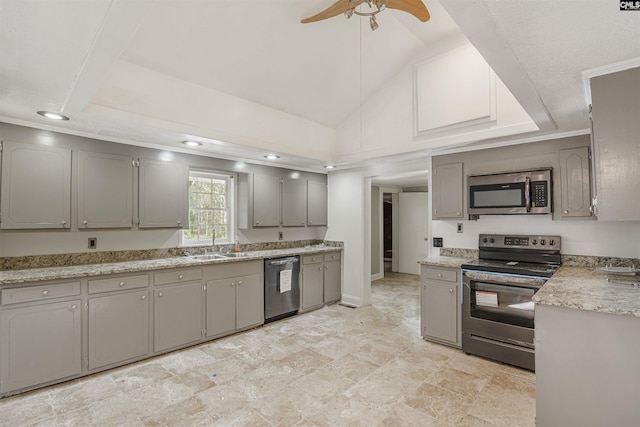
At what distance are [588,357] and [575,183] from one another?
6.36ft

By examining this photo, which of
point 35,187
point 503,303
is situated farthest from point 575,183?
point 35,187

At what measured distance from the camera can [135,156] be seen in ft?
11.1

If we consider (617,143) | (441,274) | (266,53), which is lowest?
(441,274)

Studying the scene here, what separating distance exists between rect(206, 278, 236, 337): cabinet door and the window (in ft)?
2.54

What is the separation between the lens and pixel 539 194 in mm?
3199

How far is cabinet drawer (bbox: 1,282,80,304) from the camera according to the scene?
2.45 m

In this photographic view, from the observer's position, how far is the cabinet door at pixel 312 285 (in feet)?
15.3

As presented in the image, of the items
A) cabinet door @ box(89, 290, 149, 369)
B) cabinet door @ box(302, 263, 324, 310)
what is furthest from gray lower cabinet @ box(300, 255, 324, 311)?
cabinet door @ box(89, 290, 149, 369)

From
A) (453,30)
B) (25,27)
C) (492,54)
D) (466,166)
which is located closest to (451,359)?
(466,166)

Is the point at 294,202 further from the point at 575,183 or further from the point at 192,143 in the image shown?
the point at 575,183

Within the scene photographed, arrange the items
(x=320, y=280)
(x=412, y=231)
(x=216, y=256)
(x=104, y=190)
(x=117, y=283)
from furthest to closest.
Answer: (x=412, y=231), (x=320, y=280), (x=216, y=256), (x=104, y=190), (x=117, y=283)

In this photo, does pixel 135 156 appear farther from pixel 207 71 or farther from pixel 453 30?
pixel 453 30

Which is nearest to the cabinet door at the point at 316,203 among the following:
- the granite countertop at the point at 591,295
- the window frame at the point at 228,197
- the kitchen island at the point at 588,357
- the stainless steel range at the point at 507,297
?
the window frame at the point at 228,197

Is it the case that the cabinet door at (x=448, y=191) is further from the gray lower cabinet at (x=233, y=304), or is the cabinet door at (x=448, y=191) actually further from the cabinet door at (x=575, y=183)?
the gray lower cabinet at (x=233, y=304)
